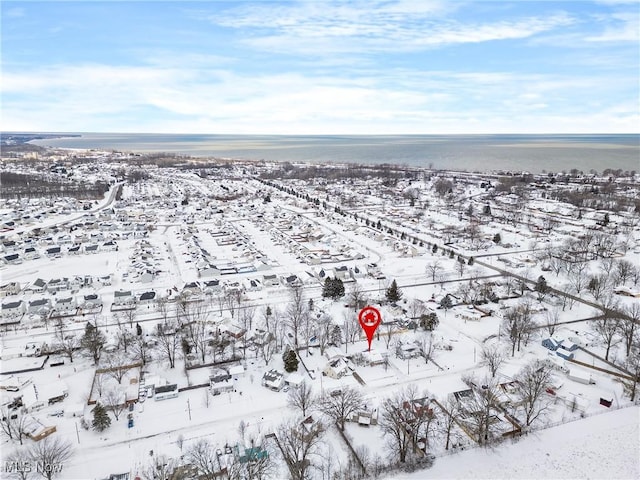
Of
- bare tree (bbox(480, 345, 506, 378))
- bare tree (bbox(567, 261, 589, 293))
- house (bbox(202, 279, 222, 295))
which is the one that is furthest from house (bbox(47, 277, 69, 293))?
bare tree (bbox(567, 261, 589, 293))

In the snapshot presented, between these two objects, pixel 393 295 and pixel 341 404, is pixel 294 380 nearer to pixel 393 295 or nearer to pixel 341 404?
pixel 341 404

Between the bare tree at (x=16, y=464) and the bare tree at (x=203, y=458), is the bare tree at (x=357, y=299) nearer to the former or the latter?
the bare tree at (x=203, y=458)

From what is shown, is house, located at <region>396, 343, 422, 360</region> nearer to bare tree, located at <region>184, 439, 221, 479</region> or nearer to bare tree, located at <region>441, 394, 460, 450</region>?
bare tree, located at <region>441, 394, 460, 450</region>

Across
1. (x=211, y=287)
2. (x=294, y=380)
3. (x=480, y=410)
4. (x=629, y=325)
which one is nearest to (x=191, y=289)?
(x=211, y=287)

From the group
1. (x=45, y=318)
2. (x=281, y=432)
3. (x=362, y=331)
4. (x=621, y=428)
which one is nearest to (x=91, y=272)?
(x=45, y=318)

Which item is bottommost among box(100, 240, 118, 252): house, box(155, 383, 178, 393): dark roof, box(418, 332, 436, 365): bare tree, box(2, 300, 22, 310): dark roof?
box(155, 383, 178, 393): dark roof

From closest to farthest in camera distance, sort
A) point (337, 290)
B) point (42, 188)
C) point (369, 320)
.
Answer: point (369, 320) < point (337, 290) < point (42, 188)
